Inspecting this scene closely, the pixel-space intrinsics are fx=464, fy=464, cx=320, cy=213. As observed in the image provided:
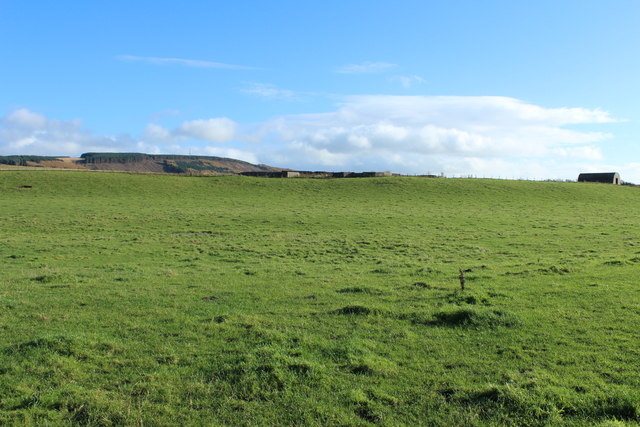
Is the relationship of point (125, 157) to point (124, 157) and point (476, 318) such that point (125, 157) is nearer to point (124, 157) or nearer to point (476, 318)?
point (124, 157)

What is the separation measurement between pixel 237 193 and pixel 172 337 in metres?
46.2

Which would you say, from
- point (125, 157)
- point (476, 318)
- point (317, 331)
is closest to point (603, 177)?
point (476, 318)

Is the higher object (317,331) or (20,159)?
(20,159)

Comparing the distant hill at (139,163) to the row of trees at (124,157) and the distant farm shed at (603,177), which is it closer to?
the row of trees at (124,157)

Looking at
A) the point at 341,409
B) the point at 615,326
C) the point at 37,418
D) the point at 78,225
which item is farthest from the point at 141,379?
the point at 78,225

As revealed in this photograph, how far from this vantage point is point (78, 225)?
103 ft

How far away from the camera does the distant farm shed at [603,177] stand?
7538cm

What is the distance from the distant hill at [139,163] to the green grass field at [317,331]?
105389mm

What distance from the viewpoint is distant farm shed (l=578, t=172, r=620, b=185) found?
2968 inches

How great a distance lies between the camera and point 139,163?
145375mm

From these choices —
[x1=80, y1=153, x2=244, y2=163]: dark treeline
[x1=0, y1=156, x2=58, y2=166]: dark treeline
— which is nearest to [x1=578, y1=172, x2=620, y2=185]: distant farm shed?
[x1=80, y1=153, x2=244, y2=163]: dark treeline

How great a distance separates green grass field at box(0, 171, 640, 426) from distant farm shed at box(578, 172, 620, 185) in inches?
2236

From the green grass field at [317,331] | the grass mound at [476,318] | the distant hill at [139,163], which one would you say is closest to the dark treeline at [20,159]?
the distant hill at [139,163]

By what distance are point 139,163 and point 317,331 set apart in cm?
14815
